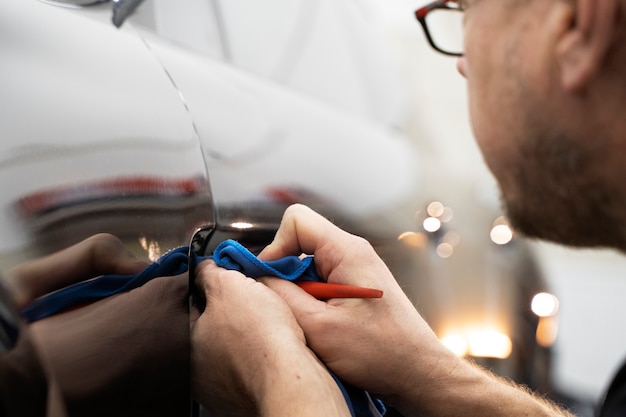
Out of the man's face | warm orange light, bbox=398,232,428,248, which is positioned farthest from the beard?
warm orange light, bbox=398,232,428,248

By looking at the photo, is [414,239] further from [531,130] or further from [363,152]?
[531,130]

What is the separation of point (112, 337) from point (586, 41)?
0.39 metres

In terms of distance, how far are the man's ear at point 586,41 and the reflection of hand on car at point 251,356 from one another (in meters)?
0.29

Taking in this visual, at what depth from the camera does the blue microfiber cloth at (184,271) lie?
515 millimetres

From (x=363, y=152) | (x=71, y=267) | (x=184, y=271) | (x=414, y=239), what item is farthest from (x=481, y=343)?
(x=71, y=267)

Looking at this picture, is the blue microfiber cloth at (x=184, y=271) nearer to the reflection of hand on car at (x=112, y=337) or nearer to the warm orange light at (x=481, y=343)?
the reflection of hand on car at (x=112, y=337)

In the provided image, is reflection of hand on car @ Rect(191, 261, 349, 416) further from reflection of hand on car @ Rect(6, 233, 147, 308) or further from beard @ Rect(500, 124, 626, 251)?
beard @ Rect(500, 124, 626, 251)

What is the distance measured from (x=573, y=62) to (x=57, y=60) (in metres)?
0.38

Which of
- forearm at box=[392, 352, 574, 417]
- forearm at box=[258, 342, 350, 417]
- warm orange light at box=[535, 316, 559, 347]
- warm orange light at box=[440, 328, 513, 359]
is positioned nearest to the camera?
forearm at box=[258, 342, 350, 417]

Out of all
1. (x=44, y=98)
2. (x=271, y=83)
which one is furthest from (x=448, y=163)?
(x=44, y=98)

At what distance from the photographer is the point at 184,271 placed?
0.61 meters

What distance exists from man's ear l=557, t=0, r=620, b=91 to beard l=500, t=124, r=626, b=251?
59 mm

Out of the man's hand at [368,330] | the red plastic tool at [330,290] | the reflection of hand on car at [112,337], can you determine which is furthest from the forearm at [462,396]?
the reflection of hand on car at [112,337]

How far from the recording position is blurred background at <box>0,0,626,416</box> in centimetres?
64
